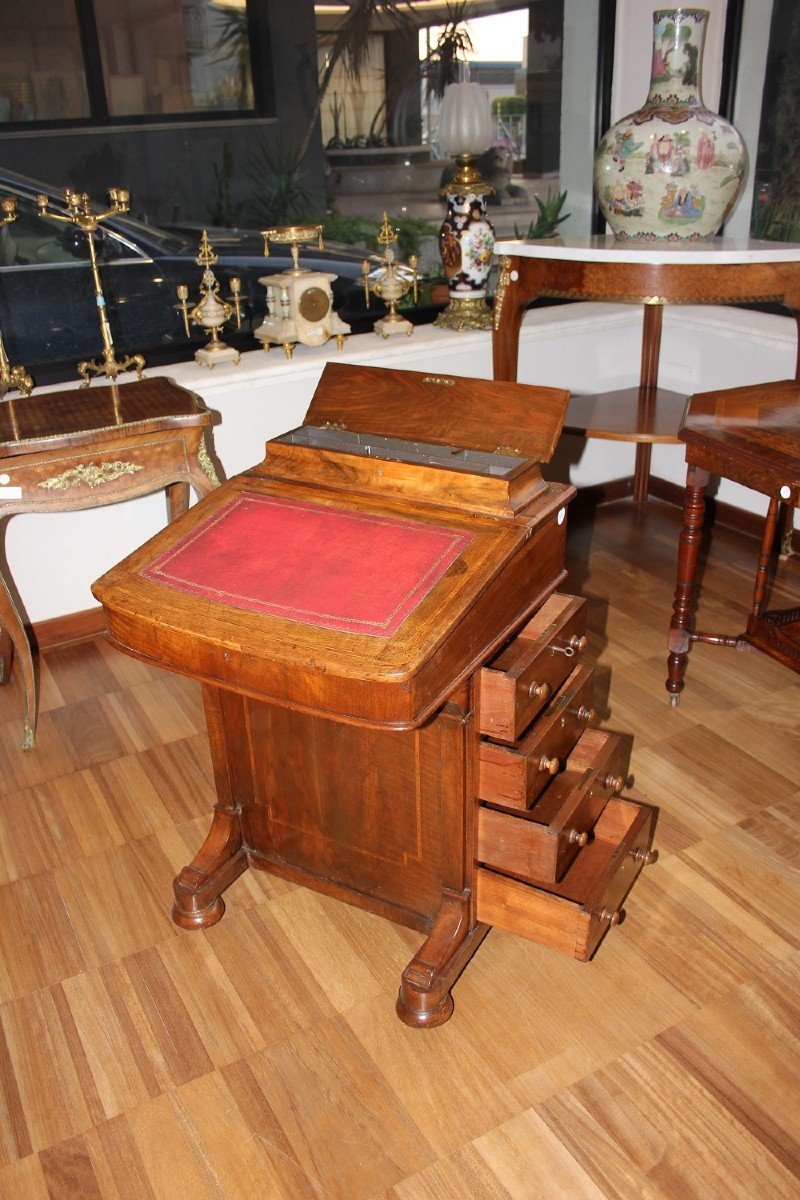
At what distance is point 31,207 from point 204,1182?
258cm

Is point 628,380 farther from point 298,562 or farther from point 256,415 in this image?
point 298,562

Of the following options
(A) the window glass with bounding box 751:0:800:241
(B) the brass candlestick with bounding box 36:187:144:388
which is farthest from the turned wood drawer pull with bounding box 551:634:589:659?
(A) the window glass with bounding box 751:0:800:241

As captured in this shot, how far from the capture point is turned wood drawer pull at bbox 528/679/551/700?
1.65 m

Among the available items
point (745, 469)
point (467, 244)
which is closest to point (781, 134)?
point (467, 244)

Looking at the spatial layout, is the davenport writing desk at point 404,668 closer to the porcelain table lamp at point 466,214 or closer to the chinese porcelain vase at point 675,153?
the chinese porcelain vase at point 675,153

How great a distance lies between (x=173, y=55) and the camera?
2.92 m

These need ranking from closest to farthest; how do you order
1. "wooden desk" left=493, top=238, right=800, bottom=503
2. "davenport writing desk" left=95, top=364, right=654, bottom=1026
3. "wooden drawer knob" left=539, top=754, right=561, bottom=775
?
"davenport writing desk" left=95, top=364, right=654, bottom=1026 < "wooden drawer knob" left=539, top=754, right=561, bottom=775 < "wooden desk" left=493, top=238, right=800, bottom=503

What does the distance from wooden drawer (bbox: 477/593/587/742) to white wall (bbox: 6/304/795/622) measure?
1.51 meters

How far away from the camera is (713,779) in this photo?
2309 mm

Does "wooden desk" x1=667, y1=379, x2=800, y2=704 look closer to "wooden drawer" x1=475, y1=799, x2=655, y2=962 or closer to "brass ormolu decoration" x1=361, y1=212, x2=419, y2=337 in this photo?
"wooden drawer" x1=475, y1=799, x2=655, y2=962

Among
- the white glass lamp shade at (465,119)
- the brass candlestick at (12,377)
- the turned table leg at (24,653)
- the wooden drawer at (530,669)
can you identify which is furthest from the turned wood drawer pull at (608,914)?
the white glass lamp shade at (465,119)

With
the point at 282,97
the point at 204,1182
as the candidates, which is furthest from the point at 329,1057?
the point at 282,97

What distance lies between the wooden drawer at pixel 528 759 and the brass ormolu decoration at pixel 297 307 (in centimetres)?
171

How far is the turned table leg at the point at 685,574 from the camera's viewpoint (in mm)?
2371
